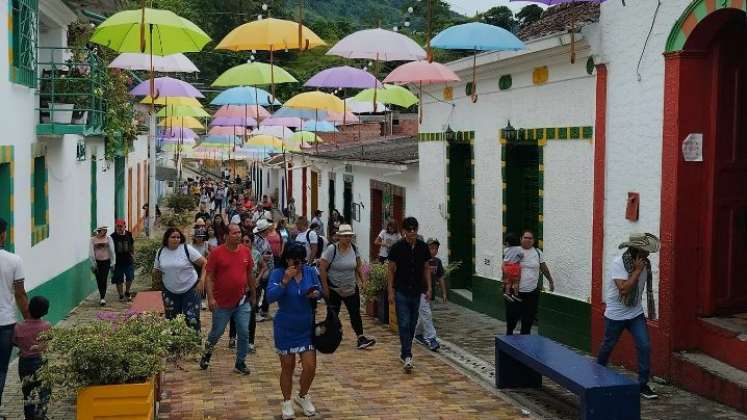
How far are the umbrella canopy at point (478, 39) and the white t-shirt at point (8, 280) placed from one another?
633cm

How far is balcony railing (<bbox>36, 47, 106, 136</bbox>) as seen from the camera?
12336 mm

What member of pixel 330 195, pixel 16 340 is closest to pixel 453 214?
pixel 16 340

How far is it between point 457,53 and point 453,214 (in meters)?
30.0

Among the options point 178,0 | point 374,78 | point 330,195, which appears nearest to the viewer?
point 374,78

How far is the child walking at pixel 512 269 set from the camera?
10.7 m

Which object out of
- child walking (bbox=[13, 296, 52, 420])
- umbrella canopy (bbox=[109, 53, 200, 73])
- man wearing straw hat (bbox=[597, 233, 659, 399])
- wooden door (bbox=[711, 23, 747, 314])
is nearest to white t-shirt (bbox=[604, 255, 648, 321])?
man wearing straw hat (bbox=[597, 233, 659, 399])

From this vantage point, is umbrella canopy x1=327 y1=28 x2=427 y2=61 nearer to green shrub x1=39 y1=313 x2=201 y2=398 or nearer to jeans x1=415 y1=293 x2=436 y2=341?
jeans x1=415 y1=293 x2=436 y2=341

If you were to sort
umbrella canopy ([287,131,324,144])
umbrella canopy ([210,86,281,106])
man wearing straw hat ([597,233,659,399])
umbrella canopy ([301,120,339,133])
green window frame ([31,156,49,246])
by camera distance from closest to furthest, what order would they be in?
1. man wearing straw hat ([597,233,659,399])
2. green window frame ([31,156,49,246])
3. umbrella canopy ([210,86,281,106])
4. umbrella canopy ([301,120,339,133])
5. umbrella canopy ([287,131,324,144])

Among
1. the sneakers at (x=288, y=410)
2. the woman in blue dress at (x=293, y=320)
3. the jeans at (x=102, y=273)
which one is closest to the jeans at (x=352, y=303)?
the woman in blue dress at (x=293, y=320)

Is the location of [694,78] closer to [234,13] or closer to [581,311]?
[581,311]

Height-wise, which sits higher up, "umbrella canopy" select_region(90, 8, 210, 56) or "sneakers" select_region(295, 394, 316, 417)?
"umbrella canopy" select_region(90, 8, 210, 56)

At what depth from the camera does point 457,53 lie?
45.1m

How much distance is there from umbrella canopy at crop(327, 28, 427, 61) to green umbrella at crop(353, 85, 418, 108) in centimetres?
442

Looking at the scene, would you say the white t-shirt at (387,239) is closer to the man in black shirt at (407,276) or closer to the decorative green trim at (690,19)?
the man in black shirt at (407,276)
